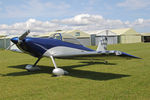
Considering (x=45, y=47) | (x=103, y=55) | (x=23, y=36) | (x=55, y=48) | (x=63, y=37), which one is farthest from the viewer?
(x=63, y=37)

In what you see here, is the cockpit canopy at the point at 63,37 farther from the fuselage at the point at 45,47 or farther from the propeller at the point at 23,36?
the propeller at the point at 23,36

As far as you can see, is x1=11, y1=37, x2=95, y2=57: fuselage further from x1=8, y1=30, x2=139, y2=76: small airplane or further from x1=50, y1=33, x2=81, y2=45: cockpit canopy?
x1=50, y1=33, x2=81, y2=45: cockpit canopy

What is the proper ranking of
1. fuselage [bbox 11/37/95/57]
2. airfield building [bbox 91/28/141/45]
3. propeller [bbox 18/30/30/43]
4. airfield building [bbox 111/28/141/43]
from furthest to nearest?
airfield building [bbox 111/28/141/43]
airfield building [bbox 91/28/141/45]
fuselage [bbox 11/37/95/57]
propeller [bbox 18/30/30/43]

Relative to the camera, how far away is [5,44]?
139ft

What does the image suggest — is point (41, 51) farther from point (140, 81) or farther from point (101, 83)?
point (140, 81)

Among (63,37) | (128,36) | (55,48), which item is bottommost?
(55,48)

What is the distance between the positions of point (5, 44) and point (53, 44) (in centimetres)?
3666

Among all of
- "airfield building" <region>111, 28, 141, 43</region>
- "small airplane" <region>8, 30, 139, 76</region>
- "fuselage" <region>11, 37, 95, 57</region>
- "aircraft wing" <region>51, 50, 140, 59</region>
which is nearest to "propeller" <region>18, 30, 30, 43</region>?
"small airplane" <region>8, 30, 139, 76</region>

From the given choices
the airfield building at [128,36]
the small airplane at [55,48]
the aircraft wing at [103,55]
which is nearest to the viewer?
the aircraft wing at [103,55]

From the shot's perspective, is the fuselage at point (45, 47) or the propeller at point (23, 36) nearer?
the propeller at point (23, 36)

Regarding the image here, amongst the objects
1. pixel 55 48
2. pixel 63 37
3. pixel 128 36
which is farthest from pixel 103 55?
pixel 128 36

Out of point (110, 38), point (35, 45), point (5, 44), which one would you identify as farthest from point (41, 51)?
point (110, 38)

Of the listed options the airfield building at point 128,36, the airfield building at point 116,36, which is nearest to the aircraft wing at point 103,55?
the airfield building at point 116,36

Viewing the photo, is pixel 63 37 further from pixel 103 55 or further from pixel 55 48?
pixel 103 55
